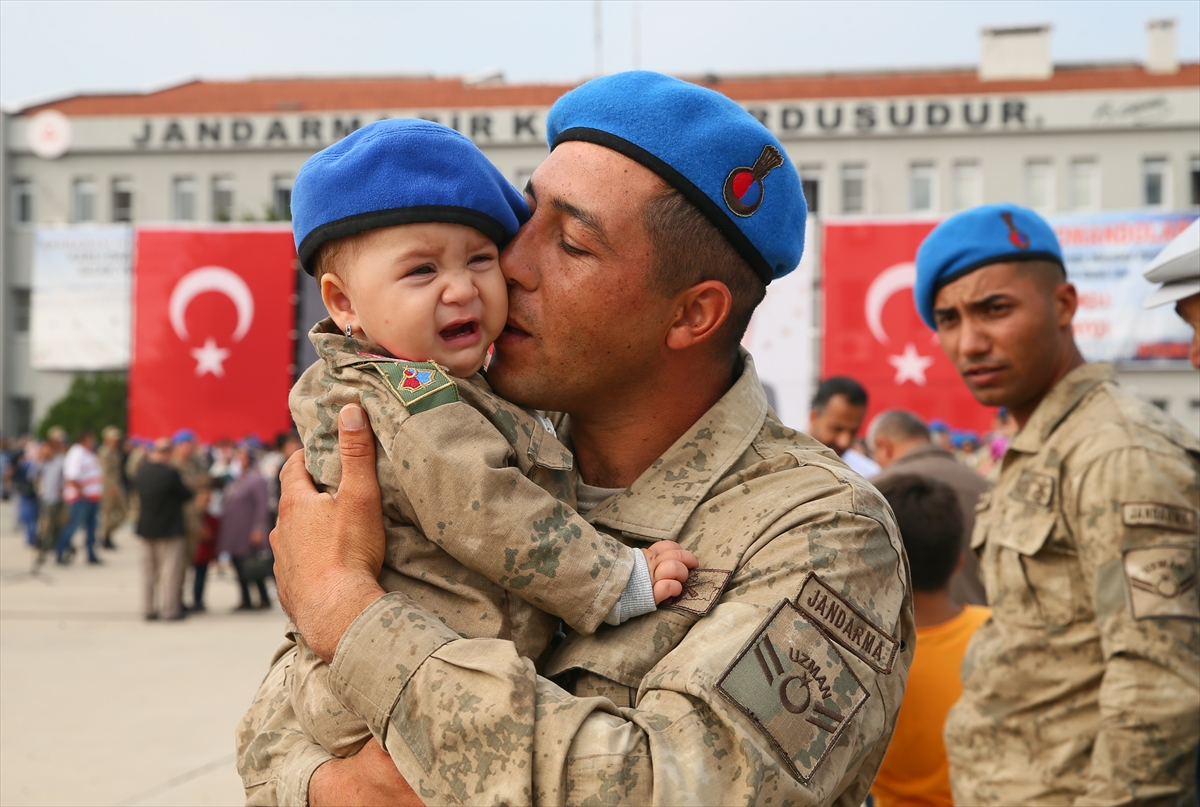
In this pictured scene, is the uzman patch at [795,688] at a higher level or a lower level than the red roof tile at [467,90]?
lower

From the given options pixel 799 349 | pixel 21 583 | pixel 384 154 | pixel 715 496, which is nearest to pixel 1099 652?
pixel 715 496

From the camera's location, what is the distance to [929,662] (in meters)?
3.71

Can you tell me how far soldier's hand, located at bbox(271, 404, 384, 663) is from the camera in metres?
1.63

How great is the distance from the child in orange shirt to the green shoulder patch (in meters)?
2.32

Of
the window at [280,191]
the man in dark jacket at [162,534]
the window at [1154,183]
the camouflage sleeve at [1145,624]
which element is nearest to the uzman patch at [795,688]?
the camouflage sleeve at [1145,624]

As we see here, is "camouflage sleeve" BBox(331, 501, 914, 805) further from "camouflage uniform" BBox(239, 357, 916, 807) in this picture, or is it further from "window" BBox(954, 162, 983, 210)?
"window" BBox(954, 162, 983, 210)

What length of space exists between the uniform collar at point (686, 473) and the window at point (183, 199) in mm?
43128

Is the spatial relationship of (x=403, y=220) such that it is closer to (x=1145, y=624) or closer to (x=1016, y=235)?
(x=1145, y=624)

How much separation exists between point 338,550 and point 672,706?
568 mm

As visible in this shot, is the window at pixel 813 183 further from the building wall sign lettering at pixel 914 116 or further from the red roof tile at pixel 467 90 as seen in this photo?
the red roof tile at pixel 467 90

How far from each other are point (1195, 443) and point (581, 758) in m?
2.55

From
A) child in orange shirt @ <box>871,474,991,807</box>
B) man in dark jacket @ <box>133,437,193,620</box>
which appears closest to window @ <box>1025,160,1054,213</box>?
man in dark jacket @ <box>133,437,193,620</box>

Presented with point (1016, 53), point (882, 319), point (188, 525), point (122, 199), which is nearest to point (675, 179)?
point (882, 319)

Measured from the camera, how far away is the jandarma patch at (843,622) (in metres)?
1.61
